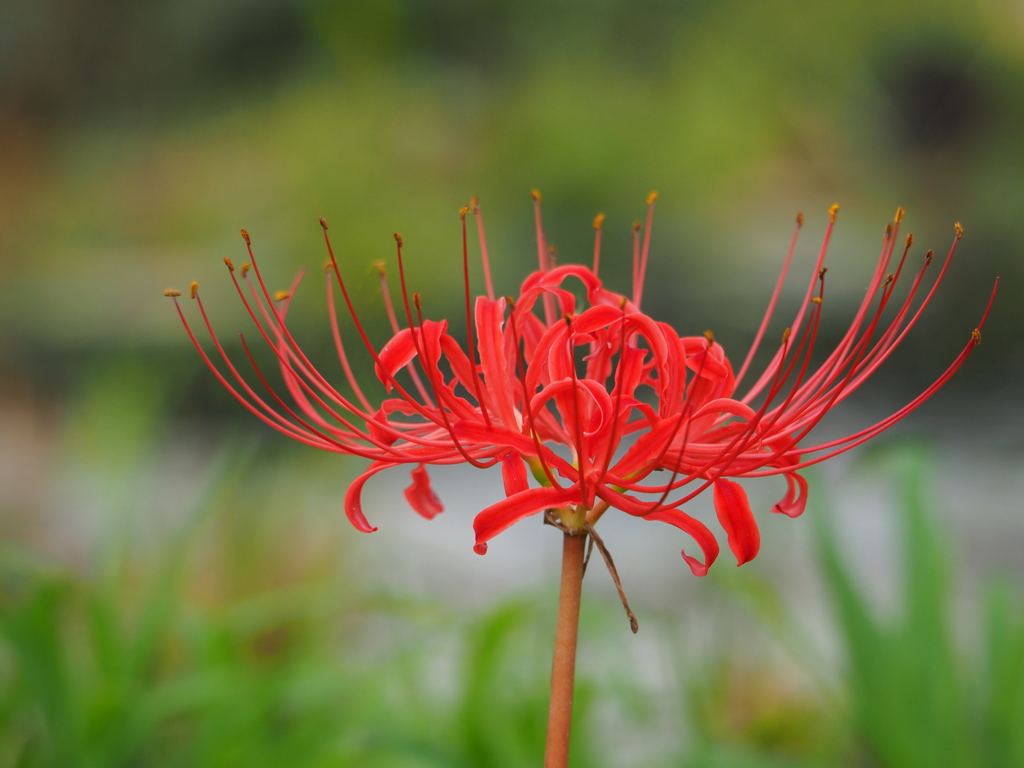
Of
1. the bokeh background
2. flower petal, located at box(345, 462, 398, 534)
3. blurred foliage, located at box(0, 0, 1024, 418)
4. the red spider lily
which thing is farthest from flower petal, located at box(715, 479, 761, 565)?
blurred foliage, located at box(0, 0, 1024, 418)

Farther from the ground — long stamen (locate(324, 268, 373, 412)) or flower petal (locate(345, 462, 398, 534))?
long stamen (locate(324, 268, 373, 412))

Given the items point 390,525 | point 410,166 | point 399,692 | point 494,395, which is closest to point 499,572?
point 390,525

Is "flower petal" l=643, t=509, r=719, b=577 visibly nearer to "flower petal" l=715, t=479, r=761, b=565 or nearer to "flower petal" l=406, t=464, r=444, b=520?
"flower petal" l=715, t=479, r=761, b=565

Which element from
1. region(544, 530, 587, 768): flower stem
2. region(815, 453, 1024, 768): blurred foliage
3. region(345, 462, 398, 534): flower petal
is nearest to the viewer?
region(544, 530, 587, 768): flower stem

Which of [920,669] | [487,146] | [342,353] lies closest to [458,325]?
[487,146]

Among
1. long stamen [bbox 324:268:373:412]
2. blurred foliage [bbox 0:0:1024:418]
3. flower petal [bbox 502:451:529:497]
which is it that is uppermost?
blurred foliage [bbox 0:0:1024:418]

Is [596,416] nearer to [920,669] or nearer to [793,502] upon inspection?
[793,502]

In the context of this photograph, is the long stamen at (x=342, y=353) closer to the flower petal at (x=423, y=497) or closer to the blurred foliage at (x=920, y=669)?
the flower petal at (x=423, y=497)
